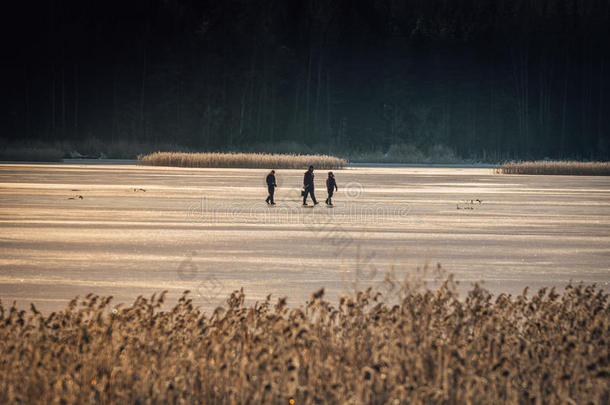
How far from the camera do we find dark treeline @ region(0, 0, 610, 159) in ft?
318

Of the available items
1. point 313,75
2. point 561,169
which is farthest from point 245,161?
point 313,75

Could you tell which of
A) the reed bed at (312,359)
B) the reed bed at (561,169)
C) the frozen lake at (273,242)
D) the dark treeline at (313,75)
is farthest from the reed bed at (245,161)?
the reed bed at (312,359)

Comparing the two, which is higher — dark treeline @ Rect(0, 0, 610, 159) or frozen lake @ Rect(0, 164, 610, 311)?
dark treeline @ Rect(0, 0, 610, 159)

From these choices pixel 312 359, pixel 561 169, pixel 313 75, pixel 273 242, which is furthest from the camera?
pixel 313 75

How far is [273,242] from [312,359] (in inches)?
448

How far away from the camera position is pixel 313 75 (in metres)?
98.3

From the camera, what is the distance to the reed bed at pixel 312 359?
6734 millimetres

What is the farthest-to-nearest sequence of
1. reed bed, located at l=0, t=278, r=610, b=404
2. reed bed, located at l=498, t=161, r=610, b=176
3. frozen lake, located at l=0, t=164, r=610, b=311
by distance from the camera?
reed bed, located at l=498, t=161, r=610, b=176
frozen lake, located at l=0, t=164, r=610, b=311
reed bed, located at l=0, t=278, r=610, b=404

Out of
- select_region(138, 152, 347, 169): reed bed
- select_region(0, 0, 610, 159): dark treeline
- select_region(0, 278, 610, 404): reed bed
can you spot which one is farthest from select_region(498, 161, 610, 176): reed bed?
select_region(0, 278, 610, 404): reed bed

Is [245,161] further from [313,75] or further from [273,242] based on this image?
[273,242]

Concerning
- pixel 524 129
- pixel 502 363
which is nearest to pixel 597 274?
pixel 502 363

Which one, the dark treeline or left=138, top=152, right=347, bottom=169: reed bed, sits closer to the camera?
left=138, top=152, right=347, bottom=169: reed bed

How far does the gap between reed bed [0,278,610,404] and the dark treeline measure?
3297 inches

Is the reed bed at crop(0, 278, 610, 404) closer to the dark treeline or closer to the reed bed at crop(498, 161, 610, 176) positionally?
the reed bed at crop(498, 161, 610, 176)
